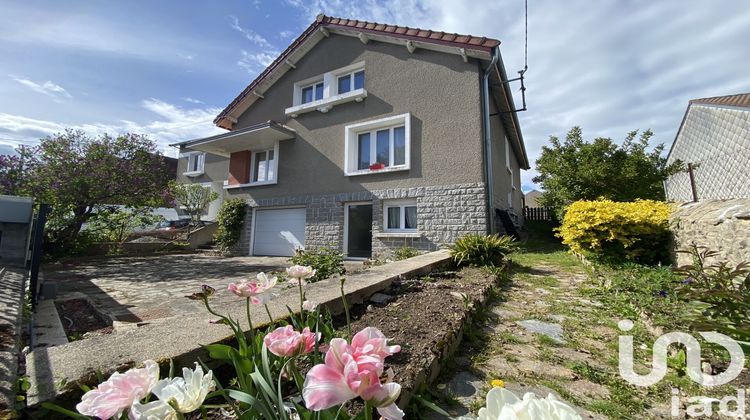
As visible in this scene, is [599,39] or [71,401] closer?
[71,401]

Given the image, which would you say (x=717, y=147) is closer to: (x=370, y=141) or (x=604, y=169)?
(x=604, y=169)

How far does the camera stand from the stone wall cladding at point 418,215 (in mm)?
7672

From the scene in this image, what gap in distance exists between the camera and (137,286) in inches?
203

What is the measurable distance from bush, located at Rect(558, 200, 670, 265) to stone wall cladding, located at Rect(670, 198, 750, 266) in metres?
0.35

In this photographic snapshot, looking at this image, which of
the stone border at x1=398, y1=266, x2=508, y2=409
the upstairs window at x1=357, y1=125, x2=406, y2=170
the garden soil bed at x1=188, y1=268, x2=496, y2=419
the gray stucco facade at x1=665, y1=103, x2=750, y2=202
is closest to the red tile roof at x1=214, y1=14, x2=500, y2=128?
the upstairs window at x1=357, y1=125, x2=406, y2=170

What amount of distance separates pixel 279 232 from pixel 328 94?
515 cm

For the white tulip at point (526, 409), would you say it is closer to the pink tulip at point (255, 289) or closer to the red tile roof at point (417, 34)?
the pink tulip at point (255, 289)

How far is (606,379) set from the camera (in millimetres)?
1830

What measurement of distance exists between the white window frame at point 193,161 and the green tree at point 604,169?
17883 millimetres

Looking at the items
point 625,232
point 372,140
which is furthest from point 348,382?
point 372,140

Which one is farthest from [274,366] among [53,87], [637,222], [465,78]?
[53,87]

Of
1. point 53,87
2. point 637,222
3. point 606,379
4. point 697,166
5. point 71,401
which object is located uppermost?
point 53,87

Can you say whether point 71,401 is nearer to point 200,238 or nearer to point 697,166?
point 200,238

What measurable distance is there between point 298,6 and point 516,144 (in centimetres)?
1023
